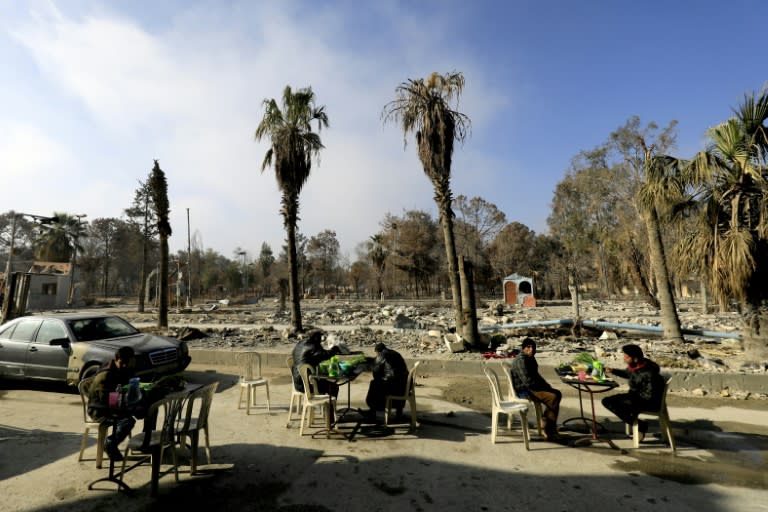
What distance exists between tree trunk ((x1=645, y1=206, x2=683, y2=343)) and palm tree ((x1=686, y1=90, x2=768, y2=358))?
7.54ft

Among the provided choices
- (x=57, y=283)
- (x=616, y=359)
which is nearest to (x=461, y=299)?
(x=616, y=359)

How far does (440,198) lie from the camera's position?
36.0 feet

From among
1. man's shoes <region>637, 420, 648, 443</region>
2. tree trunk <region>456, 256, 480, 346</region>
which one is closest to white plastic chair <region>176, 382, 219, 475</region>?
man's shoes <region>637, 420, 648, 443</region>

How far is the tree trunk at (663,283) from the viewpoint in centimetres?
1007

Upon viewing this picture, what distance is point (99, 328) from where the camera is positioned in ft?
24.1

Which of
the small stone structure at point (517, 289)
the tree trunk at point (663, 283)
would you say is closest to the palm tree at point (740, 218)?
the tree trunk at point (663, 283)

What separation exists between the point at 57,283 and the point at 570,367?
163ft

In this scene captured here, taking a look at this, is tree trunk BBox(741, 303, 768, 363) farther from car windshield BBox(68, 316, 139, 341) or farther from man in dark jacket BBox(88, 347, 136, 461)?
car windshield BBox(68, 316, 139, 341)

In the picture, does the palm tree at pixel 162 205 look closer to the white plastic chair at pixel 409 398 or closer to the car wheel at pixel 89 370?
the car wheel at pixel 89 370

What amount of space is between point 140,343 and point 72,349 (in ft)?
3.49

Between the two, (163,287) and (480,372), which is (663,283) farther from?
(163,287)

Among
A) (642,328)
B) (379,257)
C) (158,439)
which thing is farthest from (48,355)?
(379,257)

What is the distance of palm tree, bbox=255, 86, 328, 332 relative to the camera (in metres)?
14.1

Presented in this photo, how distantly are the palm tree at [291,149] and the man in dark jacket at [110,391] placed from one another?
9876mm
